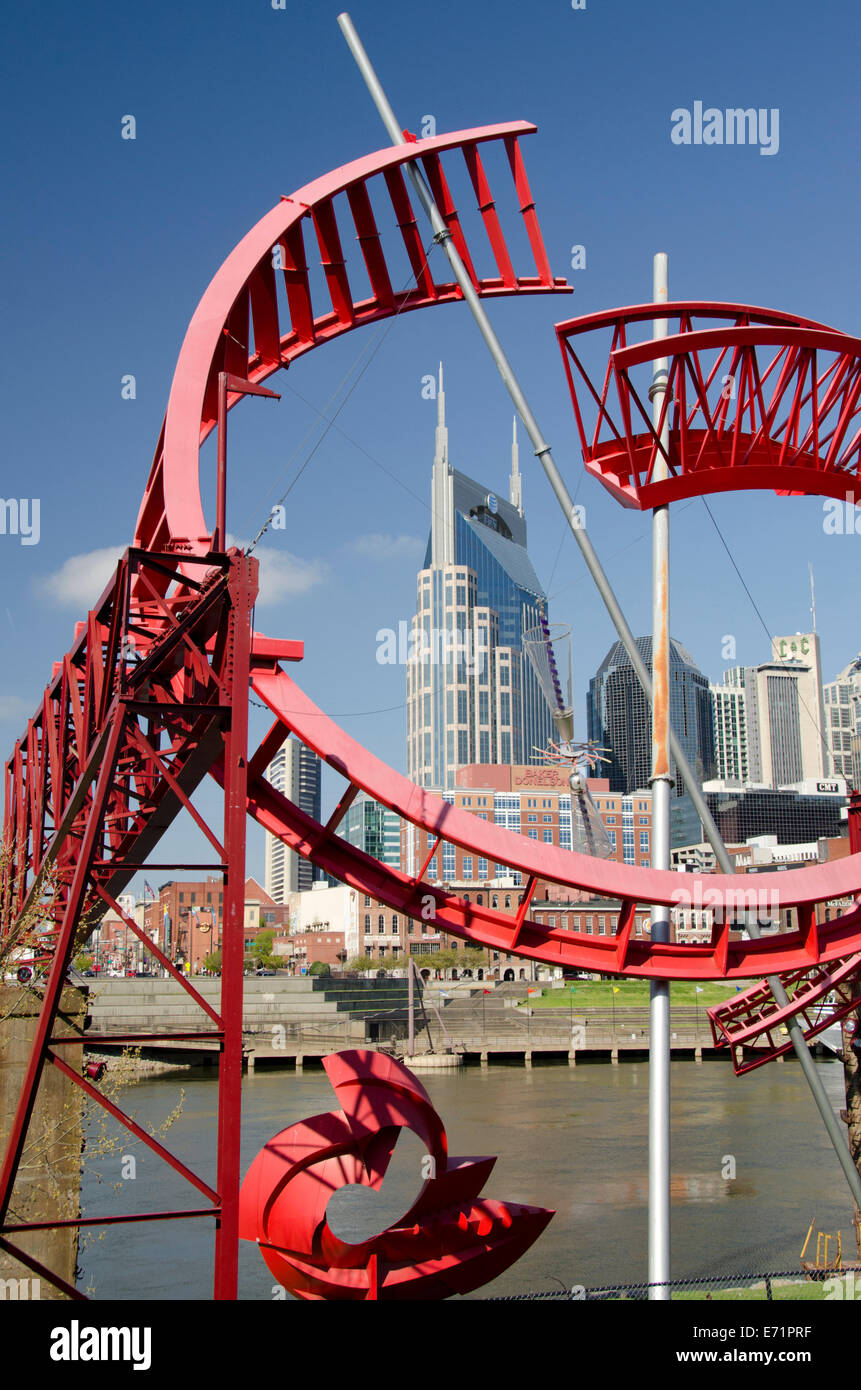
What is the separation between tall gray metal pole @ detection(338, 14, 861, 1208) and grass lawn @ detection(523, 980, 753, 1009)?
260ft

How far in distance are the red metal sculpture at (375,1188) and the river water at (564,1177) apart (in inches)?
218

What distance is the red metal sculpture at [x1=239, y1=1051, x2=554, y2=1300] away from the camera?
47.6 ft

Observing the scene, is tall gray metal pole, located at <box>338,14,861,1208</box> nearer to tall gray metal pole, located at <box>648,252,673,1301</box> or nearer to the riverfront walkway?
tall gray metal pole, located at <box>648,252,673,1301</box>

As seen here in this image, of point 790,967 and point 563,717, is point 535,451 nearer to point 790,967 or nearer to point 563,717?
point 790,967

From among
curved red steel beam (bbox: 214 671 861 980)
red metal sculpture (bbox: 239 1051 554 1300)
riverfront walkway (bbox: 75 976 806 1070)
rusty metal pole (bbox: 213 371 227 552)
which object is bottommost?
riverfront walkway (bbox: 75 976 806 1070)

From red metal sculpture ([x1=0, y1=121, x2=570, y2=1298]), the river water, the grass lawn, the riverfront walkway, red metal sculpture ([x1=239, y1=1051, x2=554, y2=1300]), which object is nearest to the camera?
red metal sculpture ([x1=0, y1=121, x2=570, y2=1298])

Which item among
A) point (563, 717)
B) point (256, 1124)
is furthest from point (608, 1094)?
point (563, 717)

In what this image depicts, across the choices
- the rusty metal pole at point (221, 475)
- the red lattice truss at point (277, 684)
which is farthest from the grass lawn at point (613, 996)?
the rusty metal pole at point (221, 475)

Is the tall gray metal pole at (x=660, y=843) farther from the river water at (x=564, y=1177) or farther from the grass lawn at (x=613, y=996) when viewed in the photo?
the grass lawn at (x=613, y=996)

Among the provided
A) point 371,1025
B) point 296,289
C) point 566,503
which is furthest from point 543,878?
point 371,1025

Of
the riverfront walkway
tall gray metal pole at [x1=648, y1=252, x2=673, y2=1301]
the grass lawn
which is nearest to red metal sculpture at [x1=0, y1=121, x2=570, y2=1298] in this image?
tall gray metal pole at [x1=648, y1=252, x2=673, y2=1301]

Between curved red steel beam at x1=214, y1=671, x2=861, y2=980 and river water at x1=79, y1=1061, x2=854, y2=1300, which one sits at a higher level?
curved red steel beam at x1=214, y1=671, x2=861, y2=980

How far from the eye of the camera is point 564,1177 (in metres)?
39.9

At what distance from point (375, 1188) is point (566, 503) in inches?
352
